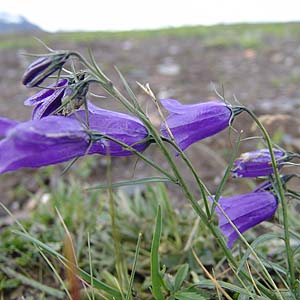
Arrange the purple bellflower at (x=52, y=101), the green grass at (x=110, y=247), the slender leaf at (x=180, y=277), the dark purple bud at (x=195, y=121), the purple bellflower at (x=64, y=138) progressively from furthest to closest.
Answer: the green grass at (x=110, y=247) → the slender leaf at (x=180, y=277) → the dark purple bud at (x=195, y=121) → the purple bellflower at (x=52, y=101) → the purple bellflower at (x=64, y=138)

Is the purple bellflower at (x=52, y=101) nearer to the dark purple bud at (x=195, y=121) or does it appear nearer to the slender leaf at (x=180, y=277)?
the dark purple bud at (x=195, y=121)

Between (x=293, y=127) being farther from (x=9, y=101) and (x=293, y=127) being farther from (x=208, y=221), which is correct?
(x=9, y=101)

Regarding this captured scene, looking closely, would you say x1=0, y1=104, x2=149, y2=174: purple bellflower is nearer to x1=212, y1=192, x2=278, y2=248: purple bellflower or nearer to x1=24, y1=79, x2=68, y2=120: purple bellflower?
x1=24, y1=79, x2=68, y2=120: purple bellflower

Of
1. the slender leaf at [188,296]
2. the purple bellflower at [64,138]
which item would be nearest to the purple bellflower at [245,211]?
the slender leaf at [188,296]

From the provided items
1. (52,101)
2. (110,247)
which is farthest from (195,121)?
(110,247)

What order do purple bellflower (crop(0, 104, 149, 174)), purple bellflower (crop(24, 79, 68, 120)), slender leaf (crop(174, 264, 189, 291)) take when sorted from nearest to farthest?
purple bellflower (crop(0, 104, 149, 174)), purple bellflower (crop(24, 79, 68, 120)), slender leaf (crop(174, 264, 189, 291))

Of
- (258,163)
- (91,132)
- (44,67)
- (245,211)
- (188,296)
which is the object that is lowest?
(188,296)

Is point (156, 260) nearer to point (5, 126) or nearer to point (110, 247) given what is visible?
point (5, 126)

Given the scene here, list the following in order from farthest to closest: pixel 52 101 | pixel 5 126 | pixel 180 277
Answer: pixel 180 277 < pixel 52 101 < pixel 5 126

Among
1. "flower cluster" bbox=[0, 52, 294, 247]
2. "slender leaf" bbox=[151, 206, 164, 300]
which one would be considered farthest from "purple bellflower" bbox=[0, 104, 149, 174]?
"slender leaf" bbox=[151, 206, 164, 300]
